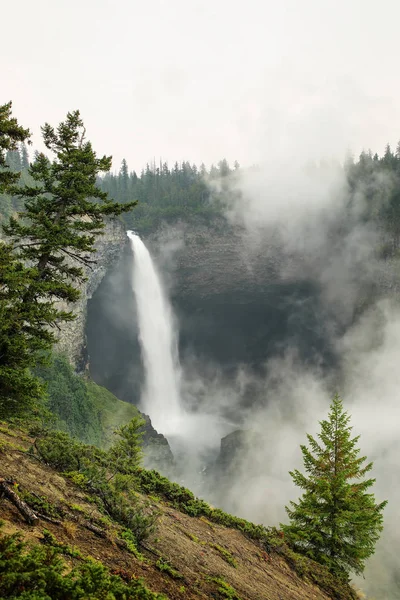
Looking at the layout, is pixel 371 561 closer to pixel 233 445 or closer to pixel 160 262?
pixel 233 445

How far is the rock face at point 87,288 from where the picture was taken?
45.1 m

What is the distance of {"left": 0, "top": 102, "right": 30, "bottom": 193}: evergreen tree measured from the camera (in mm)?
9258

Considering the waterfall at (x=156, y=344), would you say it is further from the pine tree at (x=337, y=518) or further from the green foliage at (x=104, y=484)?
the green foliage at (x=104, y=484)

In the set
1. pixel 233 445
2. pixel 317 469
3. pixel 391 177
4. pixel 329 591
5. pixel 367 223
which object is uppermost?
pixel 391 177

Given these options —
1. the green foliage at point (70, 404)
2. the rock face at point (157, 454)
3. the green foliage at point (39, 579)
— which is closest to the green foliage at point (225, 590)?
the green foliage at point (39, 579)

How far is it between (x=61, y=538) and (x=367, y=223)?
231 feet

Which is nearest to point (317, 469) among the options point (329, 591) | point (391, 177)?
point (329, 591)

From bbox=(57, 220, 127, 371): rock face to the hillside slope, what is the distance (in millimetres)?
33669

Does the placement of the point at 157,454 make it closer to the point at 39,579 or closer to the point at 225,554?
the point at 225,554

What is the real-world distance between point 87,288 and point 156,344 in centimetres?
1645

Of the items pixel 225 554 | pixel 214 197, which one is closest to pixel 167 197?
pixel 214 197

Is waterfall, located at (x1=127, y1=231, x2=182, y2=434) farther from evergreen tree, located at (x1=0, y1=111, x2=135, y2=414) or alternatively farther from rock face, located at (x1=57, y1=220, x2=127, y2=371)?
evergreen tree, located at (x1=0, y1=111, x2=135, y2=414)

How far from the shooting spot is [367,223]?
64312mm

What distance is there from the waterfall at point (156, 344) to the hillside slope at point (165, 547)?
47.8m
